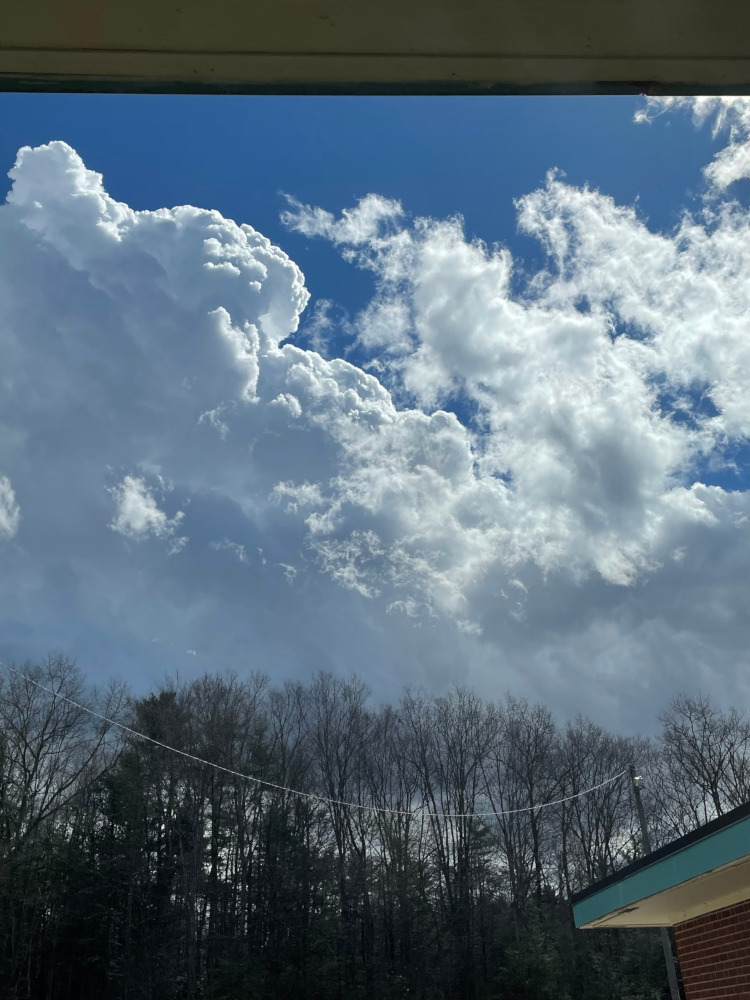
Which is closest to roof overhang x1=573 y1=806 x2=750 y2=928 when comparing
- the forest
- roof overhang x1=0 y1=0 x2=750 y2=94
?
roof overhang x1=0 y1=0 x2=750 y2=94

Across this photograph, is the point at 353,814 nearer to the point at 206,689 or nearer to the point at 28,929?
the point at 206,689

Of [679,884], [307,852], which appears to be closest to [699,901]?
[679,884]

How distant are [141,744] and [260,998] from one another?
39.2 feet

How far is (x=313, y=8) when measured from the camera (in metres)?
1.09

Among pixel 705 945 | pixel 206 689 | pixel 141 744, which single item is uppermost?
pixel 206 689

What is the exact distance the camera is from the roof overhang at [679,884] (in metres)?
5.57

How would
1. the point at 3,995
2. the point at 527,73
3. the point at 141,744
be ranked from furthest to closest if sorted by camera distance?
the point at 141,744 → the point at 3,995 → the point at 527,73

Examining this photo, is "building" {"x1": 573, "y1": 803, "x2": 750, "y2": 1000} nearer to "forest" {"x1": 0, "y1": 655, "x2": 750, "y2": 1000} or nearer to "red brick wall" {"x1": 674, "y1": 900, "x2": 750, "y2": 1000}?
"red brick wall" {"x1": 674, "y1": 900, "x2": 750, "y2": 1000}

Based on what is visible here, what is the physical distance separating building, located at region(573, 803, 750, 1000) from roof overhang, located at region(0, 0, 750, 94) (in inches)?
204

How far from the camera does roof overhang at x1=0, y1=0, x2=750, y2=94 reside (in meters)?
1.10

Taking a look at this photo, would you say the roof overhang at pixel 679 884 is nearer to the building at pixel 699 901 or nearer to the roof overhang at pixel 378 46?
the building at pixel 699 901

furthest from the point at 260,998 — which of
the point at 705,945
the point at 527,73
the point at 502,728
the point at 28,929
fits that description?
the point at 527,73

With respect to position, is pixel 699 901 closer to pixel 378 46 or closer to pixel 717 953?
pixel 717 953

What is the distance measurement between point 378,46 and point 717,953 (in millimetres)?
8744
